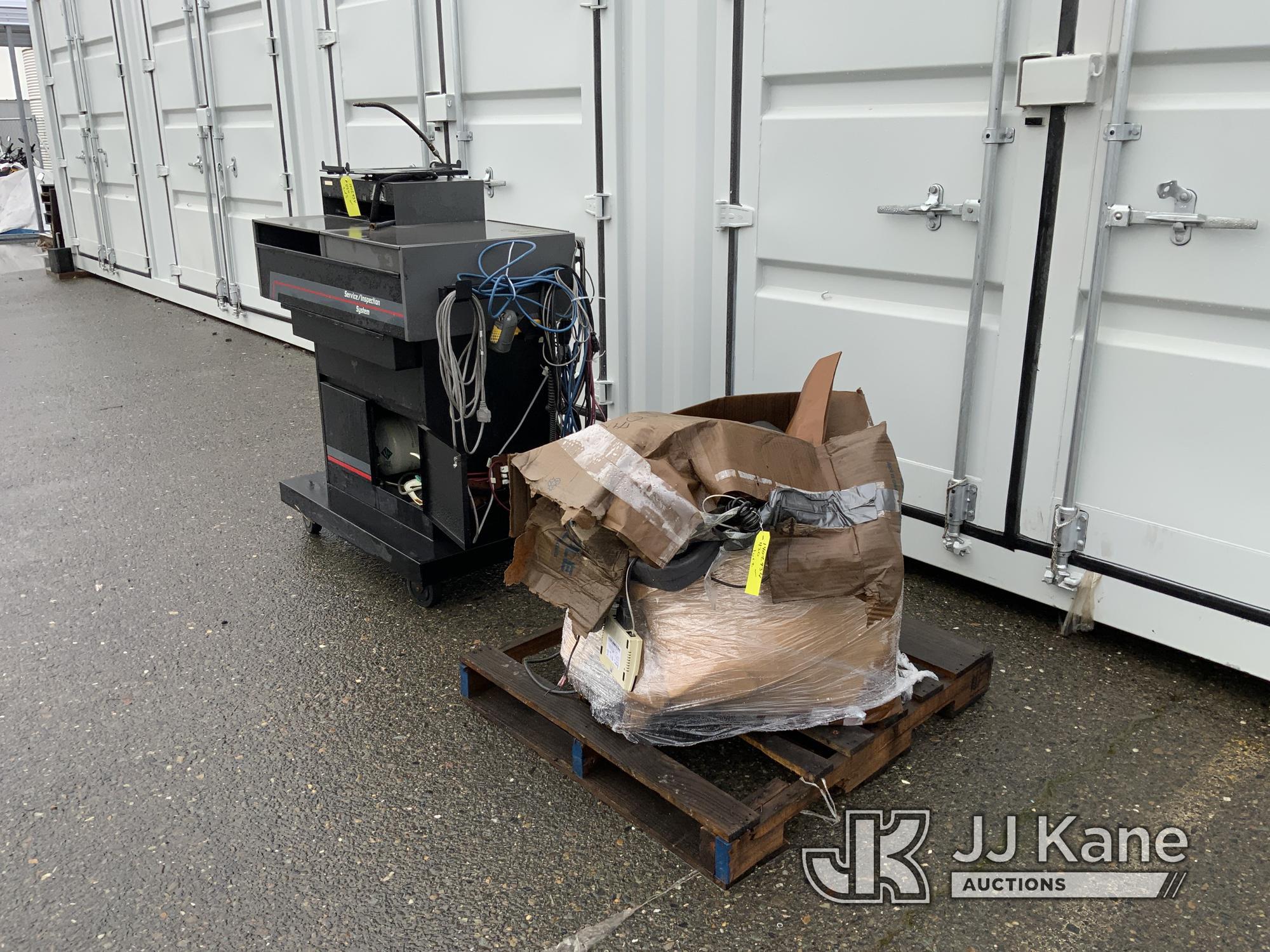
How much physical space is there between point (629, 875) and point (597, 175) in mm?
2524

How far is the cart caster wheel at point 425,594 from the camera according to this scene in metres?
2.88

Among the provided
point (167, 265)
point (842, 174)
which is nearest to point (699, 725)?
point (842, 174)

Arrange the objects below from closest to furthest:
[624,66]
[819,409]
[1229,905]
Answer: [1229,905] < [819,409] < [624,66]

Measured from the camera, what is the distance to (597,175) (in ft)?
11.7

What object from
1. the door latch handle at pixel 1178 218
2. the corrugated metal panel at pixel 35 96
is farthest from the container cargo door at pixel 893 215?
the corrugated metal panel at pixel 35 96

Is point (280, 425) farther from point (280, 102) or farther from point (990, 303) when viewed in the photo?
point (990, 303)

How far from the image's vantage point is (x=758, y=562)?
6.01 ft

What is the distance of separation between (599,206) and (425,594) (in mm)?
1577

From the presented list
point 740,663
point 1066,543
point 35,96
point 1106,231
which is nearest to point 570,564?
point 740,663

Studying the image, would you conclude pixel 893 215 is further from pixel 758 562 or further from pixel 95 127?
pixel 95 127

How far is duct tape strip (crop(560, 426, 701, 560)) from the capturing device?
1818 mm

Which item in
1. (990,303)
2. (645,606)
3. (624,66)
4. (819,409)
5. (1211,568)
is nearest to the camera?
(645,606)


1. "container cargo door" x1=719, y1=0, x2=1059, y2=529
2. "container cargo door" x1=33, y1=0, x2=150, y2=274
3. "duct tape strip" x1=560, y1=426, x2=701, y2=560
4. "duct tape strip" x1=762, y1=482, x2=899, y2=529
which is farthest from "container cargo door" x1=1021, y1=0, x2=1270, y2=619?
"container cargo door" x1=33, y1=0, x2=150, y2=274

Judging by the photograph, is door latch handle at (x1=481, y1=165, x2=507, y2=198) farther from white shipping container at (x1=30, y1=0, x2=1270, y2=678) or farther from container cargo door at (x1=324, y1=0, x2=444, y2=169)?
container cargo door at (x1=324, y1=0, x2=444, y2=169)
